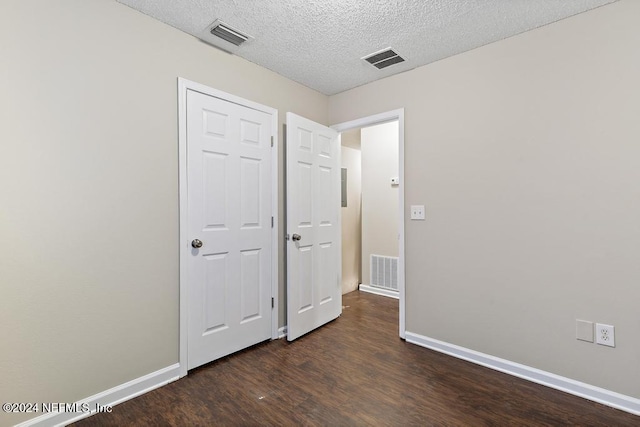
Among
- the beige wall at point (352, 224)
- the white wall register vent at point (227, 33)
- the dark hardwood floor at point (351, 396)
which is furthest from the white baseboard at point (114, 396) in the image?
the beige wall at point (352, 224)

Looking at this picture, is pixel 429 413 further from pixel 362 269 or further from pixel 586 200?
pixel 362 269

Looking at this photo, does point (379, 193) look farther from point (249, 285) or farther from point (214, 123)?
point (214, 123)

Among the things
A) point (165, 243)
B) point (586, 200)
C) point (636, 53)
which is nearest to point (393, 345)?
point (586, 200)

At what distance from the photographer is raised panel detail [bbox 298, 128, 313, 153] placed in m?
2.82

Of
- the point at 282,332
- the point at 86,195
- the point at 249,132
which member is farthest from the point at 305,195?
the point at 86,195

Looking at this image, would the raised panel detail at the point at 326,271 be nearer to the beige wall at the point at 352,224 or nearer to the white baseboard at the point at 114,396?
the beige wall at the point at 352,224

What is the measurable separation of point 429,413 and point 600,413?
40.4 inches

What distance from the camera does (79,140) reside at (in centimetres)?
171

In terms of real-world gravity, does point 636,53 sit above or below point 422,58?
below

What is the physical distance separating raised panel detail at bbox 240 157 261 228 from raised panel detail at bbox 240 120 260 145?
0.52ft

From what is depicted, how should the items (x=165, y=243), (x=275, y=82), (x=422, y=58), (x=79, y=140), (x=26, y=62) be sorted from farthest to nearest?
(x=275, y=82), (x=422, y=58), (x=165, y=243), (x=79, y=140), (x=26, y=62)

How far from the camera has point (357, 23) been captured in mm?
2049

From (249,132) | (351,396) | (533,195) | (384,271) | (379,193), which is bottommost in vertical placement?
(351,396)

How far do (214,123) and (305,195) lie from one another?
3.42ft
